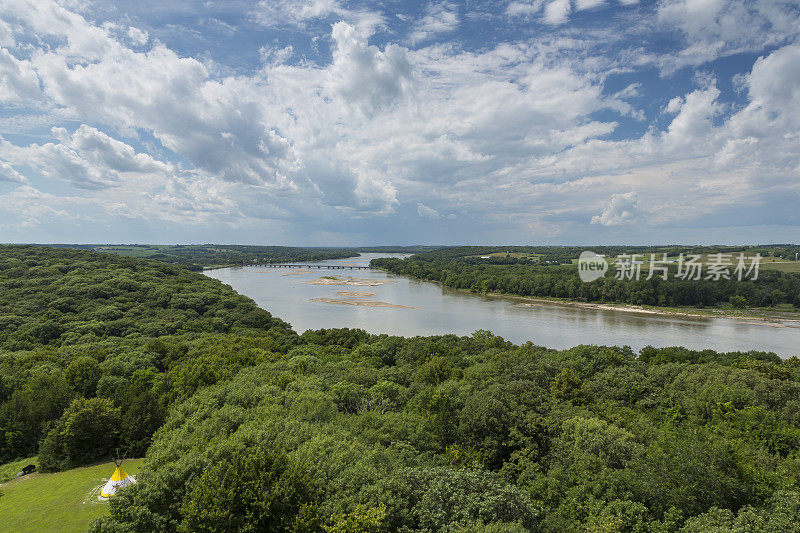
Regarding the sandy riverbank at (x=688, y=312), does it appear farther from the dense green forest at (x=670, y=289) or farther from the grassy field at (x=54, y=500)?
the grassy field at (x=54, y=500)

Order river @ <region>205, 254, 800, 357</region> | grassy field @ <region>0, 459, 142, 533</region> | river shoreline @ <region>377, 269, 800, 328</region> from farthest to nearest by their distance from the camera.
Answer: river shoreline @ <region>377, 269, 800, 328</region>, river @ <region>205, 254, 800, 357</region>, grassy field @ <region>0, 459, 142, 533</region>

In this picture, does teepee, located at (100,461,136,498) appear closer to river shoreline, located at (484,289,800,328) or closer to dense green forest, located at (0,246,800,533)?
dense green forest, located at (0,246,800,533)

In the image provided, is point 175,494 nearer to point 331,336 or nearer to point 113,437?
point 113,437

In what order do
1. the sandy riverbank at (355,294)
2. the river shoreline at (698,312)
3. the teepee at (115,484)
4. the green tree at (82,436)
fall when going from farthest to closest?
the sandy riverbank at (355,294)
the river shoreline at (698,312)
the green tree at (82,436)
the teepee at (115,484)

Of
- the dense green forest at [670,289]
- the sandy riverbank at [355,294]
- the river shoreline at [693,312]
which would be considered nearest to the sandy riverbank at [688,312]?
the river shoreline at [693,312]

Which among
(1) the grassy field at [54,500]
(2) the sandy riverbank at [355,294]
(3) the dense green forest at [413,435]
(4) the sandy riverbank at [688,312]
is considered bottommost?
(2) the sandy riverbank at [355,294]

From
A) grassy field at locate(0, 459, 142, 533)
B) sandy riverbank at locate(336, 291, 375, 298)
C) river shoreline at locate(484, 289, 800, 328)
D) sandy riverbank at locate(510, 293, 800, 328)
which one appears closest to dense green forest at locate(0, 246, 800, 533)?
grassy field at locate(0, 459, 142, 533)

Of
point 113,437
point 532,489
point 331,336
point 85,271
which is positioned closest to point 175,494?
point 532,489
